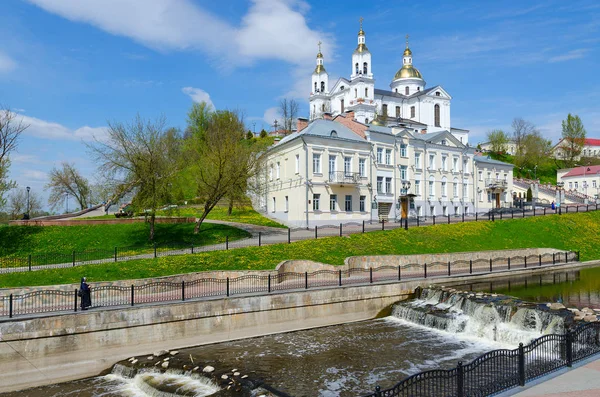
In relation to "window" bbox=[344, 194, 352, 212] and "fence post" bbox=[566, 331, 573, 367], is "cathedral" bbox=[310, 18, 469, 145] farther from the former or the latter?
"fence post" bbox=[566, 331, 573, 367]

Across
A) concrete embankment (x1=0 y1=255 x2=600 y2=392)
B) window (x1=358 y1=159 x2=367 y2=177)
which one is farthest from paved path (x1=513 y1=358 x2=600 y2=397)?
window (x1=358 y1=159 x2=367 y2=177)

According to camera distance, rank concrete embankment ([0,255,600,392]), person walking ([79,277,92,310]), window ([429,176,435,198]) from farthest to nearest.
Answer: window ([429,176,435,198]) < person walking ([79,277,92,310]) < concrete embankment ([0,255,600,392])

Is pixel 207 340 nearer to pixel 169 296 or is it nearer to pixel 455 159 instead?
pixel 169 296

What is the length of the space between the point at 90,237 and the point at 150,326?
58.0ft

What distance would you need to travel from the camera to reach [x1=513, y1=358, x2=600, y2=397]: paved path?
9.11 metres

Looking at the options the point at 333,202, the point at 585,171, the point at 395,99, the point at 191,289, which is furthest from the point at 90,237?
the point at 585,171

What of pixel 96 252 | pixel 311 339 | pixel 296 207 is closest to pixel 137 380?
pixel 311 339

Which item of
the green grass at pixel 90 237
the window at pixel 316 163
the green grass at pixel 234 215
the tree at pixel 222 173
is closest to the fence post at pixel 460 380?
the green grass at pixel 90 237

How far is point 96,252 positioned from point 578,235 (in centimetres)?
4314

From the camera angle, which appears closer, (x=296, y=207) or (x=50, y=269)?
(x=50, y=269)

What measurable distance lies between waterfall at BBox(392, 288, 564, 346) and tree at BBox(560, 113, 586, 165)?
96.8 m

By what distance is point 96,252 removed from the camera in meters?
27.2

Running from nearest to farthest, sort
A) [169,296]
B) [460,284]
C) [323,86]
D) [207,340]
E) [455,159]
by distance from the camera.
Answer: [207,340] < [169,296] < [460,284] < [455,159] < [323,86]

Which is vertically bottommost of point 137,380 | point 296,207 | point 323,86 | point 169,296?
point 137,380
